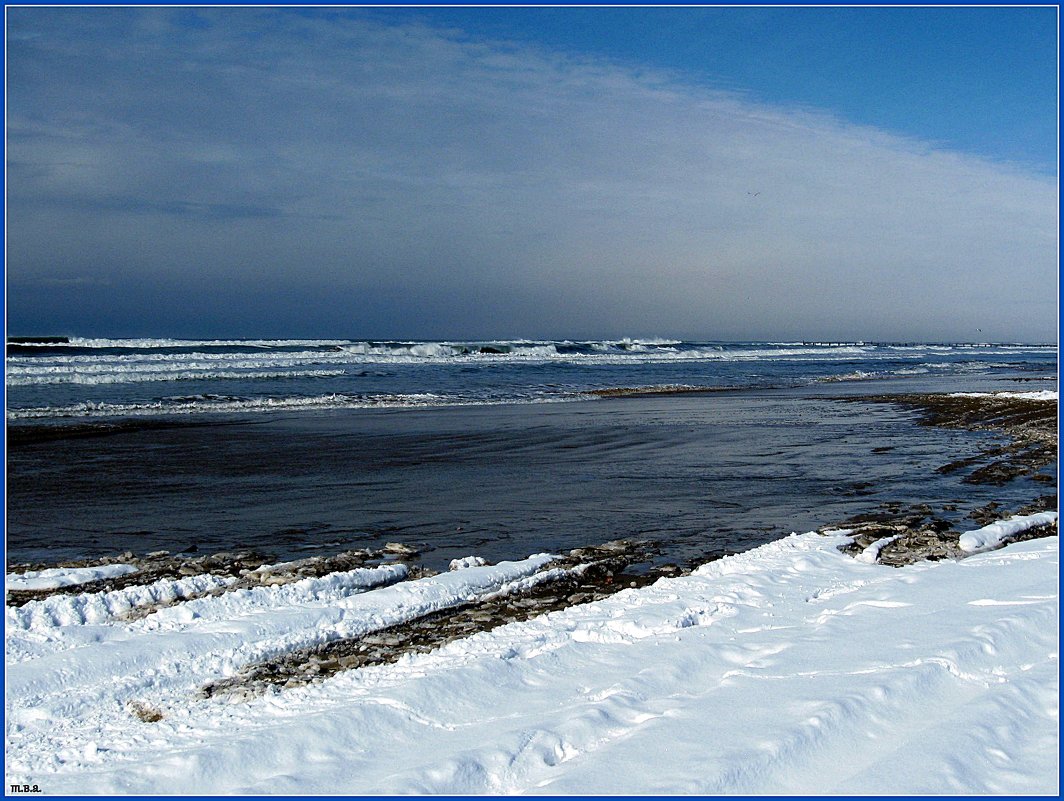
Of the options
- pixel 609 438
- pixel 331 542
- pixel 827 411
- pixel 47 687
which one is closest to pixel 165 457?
pixel 331 542

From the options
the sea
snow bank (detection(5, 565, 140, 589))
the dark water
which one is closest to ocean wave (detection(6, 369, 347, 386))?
the sea

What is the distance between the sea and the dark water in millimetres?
35

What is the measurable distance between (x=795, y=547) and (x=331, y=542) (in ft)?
11.7

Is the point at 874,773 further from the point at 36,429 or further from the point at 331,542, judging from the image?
the point at 36,429

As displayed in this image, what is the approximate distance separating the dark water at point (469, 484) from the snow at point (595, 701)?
173 centimetres

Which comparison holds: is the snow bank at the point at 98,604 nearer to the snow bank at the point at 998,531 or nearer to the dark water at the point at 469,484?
the dark water at the point at 469,484

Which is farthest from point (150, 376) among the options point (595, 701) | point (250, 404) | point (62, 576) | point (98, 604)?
point (595, 701)

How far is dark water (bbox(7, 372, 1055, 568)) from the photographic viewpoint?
21.9ft

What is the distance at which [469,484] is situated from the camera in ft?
29.2

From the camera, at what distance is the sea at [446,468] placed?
6.79 m

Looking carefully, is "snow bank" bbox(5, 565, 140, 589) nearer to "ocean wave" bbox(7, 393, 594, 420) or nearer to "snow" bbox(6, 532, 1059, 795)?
"snow" bbox(6, 532, 1059, 795)

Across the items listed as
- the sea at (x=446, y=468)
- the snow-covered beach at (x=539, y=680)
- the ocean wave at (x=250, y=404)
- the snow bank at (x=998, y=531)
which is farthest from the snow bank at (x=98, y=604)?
the ocean wave at (x=250, y=404)

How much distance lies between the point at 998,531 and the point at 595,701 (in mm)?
4396

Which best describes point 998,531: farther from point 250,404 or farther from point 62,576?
point 250,404
